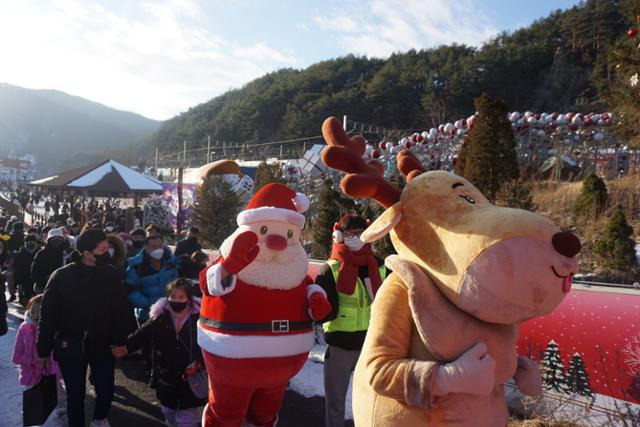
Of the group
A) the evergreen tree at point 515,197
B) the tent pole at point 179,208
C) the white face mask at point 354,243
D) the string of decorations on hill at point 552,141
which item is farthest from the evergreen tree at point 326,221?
the tent pole at point 179,208

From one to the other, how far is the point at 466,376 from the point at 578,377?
248 centimetres

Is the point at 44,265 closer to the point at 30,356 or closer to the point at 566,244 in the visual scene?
the point at 30,356

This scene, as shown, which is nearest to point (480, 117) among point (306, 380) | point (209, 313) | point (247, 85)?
point (306, 380)

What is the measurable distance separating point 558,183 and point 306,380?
33.8ft

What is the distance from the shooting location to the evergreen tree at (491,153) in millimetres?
9289

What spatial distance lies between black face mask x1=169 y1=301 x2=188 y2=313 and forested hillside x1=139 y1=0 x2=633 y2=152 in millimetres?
31953

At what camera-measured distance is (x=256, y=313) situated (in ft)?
9.17

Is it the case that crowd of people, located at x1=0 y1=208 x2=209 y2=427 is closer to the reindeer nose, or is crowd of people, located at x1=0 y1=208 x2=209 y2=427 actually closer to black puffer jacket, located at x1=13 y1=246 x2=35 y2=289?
the reindeer nose

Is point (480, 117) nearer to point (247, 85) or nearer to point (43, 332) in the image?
point (43, 332)

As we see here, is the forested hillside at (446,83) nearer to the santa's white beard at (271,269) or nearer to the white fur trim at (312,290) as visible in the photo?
the white fur trim at (312,290)

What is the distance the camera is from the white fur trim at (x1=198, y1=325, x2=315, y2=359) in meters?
2.75

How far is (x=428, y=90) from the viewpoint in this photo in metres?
49.1

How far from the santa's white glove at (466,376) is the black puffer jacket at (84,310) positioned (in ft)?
9.17

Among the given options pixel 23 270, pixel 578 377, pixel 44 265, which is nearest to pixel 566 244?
pixel 578 377
